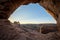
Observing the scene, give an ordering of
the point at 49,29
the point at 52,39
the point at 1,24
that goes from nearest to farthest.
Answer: the point at 1,24 < the point at 52,39 < the point at 49,29

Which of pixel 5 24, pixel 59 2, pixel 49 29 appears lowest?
pixel 49 29

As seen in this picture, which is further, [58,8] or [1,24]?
[58,8]

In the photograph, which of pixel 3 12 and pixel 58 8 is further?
pixel 58 8

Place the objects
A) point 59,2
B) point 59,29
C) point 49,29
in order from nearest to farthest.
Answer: point 59,2 → point 59,29 → point 49,29

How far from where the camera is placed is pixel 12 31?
480cm

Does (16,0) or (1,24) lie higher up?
(16,0)

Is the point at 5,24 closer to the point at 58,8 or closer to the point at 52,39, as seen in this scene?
the point at 52,39

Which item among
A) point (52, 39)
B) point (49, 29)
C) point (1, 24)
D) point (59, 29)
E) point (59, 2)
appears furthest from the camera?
point (49, 29)

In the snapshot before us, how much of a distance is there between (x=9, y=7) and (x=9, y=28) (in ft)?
2.52

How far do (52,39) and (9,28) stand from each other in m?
1.61

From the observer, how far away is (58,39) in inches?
207

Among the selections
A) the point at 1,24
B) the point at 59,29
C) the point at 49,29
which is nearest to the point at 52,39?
the point at 59,29

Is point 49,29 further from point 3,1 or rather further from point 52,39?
point 3,1

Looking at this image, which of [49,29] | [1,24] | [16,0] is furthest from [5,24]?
[49,29]
